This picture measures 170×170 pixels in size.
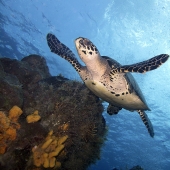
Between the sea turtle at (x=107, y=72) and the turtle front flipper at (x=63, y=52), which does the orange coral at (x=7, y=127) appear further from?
the turtle front flipper at (x=63, y=52)

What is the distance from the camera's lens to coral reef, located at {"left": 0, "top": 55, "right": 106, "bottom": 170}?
4.79 metres

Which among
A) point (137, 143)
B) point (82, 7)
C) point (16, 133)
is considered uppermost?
point (82, 7)

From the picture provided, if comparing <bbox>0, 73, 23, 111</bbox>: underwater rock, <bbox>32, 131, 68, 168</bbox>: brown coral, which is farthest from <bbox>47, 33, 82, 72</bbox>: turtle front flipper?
<bbox>32, 131, 68, 168</bbox>: brown coral

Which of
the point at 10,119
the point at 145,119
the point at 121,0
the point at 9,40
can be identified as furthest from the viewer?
the point at 9,40

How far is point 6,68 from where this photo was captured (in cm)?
674

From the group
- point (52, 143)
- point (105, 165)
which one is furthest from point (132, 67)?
point (105, 165)

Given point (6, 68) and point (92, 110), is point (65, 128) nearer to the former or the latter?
point (92, 110)

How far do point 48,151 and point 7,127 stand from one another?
4.10ft

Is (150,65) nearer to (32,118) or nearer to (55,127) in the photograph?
(55,127)

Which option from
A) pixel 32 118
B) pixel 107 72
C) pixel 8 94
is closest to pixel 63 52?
pixel 107 72

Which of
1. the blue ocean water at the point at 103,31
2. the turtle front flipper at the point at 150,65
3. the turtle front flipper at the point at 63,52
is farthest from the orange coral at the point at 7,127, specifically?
the blue ocean water at the point at 103,31

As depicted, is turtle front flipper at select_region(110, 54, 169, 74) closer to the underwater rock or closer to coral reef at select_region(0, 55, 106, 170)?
coral reef at select_region(0, 55, 106, 170)

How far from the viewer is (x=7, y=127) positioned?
4.54 meters

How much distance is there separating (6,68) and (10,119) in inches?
109
